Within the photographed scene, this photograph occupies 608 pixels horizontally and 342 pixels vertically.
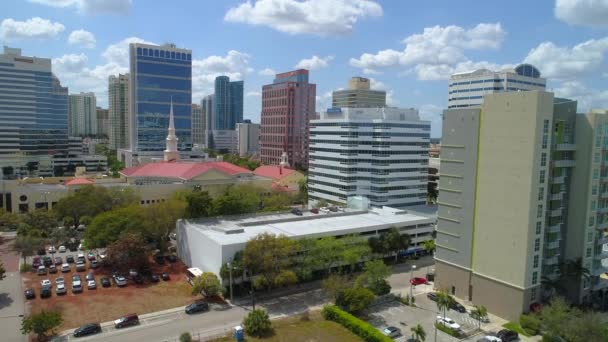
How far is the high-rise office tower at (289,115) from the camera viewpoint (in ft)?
511

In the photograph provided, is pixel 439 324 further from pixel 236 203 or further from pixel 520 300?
pixel 236 203

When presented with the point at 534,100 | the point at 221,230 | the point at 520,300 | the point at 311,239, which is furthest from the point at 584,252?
the point at 221,230

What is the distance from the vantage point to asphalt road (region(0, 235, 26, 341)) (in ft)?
119

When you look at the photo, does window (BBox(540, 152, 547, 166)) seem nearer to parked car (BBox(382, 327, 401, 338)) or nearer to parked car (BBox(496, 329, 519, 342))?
parked car (BBox(496, 329, 519, 342))

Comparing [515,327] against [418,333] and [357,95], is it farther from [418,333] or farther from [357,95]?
[357,95]

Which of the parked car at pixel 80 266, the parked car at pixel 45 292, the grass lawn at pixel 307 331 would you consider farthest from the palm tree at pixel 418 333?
the parked car at pixel 80 266

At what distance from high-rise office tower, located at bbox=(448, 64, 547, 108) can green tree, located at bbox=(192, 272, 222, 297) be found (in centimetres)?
9841

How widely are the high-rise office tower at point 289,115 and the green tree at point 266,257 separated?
11423 centimetres

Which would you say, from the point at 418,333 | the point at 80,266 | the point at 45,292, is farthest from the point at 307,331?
the point at 80,266

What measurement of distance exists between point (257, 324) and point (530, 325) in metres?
24.6

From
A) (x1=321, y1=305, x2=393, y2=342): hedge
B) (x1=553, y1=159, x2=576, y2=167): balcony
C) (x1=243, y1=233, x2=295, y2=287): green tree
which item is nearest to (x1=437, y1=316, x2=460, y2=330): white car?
(x1=321, y1=305, x2=393, y2=342): hedge

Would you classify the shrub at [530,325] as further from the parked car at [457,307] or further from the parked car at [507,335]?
the parked car at [457,307]

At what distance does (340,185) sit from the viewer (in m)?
81.4

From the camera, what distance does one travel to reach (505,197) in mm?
41344
